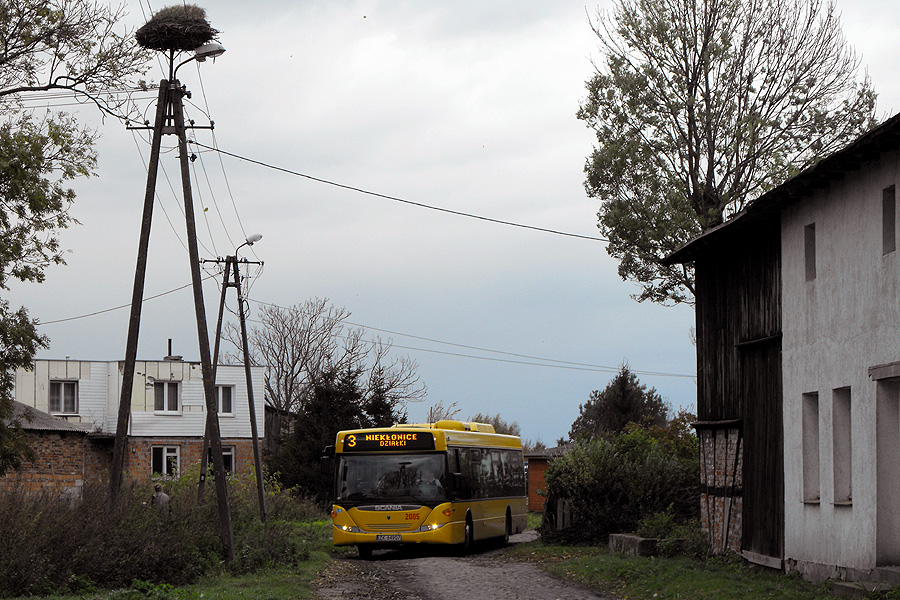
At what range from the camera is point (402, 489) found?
81.9 feet

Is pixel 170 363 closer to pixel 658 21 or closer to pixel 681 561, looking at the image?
pixel 658 21

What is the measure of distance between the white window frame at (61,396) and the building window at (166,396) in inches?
141

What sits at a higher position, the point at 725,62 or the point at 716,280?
the point at 725,62

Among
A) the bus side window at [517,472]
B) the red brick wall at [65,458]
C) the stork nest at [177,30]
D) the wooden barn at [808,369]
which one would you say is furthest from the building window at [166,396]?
the wooden barn at [808,369]

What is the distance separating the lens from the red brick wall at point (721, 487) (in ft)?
65.5

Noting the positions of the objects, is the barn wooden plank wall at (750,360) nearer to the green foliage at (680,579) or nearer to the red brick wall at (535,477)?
the green foliage at (680,579)

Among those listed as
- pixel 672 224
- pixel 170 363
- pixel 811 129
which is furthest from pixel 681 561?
pixel 170 363

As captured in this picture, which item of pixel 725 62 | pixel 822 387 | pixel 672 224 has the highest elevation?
pixel 725 62

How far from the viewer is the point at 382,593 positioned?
1680 centimetres

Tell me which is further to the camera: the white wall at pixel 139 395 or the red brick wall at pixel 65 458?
the white wall at pixel 139 395

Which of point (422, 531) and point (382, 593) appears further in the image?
point (422, 531)

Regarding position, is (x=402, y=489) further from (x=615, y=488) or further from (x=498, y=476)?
(x=498, y=476)

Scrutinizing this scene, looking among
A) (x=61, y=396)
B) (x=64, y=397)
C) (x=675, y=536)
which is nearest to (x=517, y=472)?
(x=675, y=536)

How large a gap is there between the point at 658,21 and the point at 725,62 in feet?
6.82
